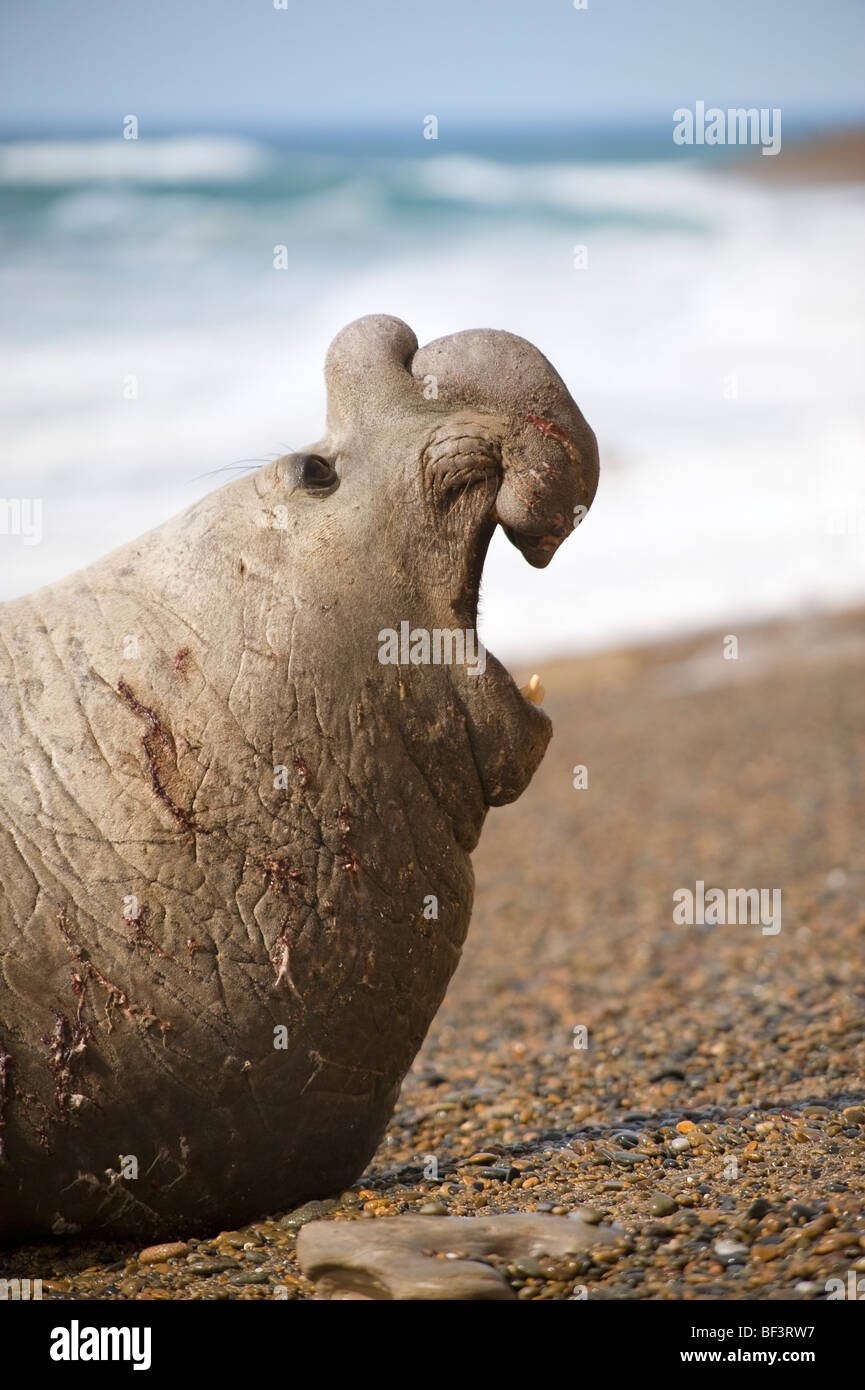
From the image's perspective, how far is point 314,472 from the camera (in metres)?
3.25

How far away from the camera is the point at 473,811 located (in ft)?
11.0

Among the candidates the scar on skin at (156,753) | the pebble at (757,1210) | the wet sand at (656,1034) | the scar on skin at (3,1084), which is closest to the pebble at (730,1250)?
the wet sand at (656,1034)

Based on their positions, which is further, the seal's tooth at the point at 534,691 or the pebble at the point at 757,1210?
the seal's tooth at the point at 534,691

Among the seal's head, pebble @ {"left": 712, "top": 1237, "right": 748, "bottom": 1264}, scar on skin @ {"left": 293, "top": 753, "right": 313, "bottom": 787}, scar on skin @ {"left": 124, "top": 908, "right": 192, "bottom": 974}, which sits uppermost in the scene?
the seal's head

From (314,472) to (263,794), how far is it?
2.54 ft

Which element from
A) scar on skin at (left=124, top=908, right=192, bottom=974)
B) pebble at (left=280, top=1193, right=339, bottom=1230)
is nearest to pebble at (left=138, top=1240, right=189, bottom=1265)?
pebble at (left=280, top=1193, right=339, bottom=1230)

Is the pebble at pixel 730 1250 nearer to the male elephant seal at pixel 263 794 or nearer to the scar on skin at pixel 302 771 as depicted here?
the male elephant seal at pixel 263 794

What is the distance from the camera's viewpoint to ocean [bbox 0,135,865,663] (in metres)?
17.1

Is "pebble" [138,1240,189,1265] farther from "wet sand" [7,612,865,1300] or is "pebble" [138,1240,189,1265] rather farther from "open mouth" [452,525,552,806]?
"open mouth" [452,525,552,806]

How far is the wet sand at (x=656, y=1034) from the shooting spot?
3057 millimetres

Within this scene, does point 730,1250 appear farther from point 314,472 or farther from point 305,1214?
point 314,472

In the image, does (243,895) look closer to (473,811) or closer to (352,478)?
(473,811)

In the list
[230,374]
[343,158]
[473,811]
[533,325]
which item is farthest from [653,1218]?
[343,158]

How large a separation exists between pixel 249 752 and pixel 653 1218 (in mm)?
1406
